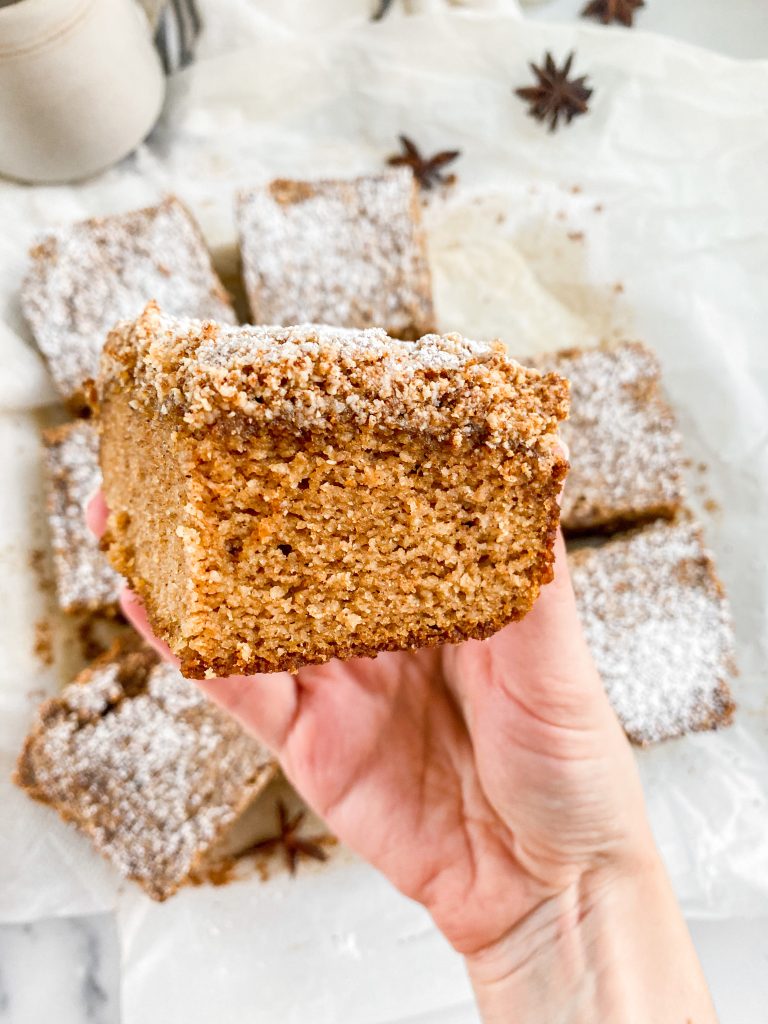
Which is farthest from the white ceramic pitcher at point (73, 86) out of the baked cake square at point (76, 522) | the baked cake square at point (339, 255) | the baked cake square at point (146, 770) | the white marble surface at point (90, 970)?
the white marble surface at point (90, 970)

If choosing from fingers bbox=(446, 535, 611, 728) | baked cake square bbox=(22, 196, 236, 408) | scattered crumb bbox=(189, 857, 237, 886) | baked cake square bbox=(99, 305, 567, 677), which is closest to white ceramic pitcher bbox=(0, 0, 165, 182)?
baked cake square bbox=(22, 196, 236, 408)

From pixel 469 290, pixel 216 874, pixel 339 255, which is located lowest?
pixel 216 874

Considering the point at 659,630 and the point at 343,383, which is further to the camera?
the point at 659,630

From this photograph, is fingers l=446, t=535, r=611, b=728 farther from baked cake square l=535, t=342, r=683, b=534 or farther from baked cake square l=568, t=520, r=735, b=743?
baked cake square l=535, t=342, r=683, b=534

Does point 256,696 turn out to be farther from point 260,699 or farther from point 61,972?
point 61,972

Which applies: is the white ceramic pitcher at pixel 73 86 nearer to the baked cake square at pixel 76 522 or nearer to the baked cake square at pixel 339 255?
the baked cake square at pixel 339 255

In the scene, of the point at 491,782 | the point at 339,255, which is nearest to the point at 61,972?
the point at 491,782
